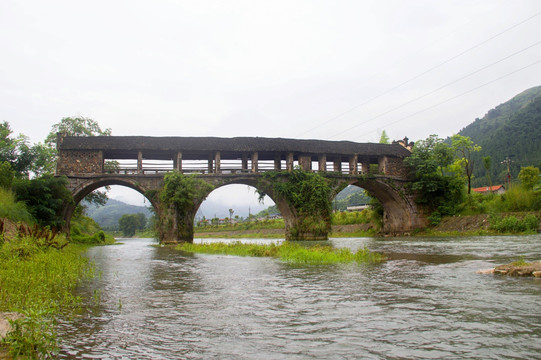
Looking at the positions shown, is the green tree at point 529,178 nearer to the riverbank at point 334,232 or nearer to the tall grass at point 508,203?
the tall grass at point 508,203

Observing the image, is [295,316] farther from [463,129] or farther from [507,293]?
[463,129]

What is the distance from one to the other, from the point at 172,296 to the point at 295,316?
2.54 m

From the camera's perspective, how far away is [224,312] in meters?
5.46

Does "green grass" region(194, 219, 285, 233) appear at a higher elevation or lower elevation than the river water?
lower

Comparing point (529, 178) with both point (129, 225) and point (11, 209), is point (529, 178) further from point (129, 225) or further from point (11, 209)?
point (129, 225)

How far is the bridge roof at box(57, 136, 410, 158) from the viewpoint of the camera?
28.2m

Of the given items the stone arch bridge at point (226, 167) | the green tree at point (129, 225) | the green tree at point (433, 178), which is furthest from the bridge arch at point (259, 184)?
the green tree at point (129, 225)

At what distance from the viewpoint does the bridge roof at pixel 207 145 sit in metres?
28.2

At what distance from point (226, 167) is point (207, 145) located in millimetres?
2118

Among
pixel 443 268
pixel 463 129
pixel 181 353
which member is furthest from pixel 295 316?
pixel 463 129

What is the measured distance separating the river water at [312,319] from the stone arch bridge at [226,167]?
20493 millimetres

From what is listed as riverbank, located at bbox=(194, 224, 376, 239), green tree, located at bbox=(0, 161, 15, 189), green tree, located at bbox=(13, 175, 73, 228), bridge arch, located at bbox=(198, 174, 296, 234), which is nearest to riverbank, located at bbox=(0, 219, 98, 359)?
green tree, located at bbox=(0, 161, 15, 189)

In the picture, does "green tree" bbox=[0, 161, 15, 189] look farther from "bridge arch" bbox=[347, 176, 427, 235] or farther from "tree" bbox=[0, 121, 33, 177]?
"bridge arch" bbox=[347, 176, 427, 235]

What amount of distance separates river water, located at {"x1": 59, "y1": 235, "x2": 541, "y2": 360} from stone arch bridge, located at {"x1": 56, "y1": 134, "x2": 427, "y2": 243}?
20493mm
